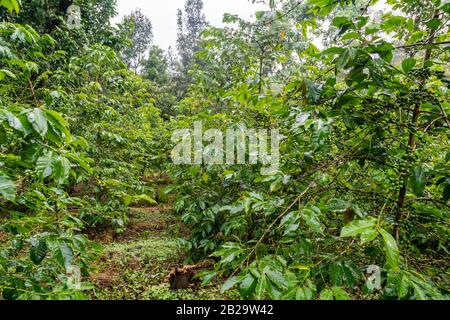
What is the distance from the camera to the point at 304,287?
873mm

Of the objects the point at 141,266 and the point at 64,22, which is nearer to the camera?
the point at 141,266

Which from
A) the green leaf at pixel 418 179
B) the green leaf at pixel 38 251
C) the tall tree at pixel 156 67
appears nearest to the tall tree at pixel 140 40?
the tall tree at pixel 156 67

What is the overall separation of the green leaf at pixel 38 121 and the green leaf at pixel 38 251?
1.67ft

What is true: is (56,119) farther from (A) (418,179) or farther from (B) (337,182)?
(A) (418,179)

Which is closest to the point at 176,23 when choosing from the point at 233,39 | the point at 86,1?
the point at 86,1

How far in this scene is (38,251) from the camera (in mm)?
1186

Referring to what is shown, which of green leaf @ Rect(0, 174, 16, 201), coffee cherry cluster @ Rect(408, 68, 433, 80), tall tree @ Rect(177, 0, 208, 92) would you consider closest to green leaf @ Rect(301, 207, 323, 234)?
coffee cherry cluster @ Rect(408, 68, 433, 80)

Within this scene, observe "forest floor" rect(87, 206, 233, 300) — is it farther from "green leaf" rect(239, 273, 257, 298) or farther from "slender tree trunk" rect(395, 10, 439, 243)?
"slender tree trunk" rect(395, 10, 439, 243)

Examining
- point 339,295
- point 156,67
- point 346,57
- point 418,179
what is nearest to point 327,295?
point 339,295

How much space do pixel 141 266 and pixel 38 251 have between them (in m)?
3.15

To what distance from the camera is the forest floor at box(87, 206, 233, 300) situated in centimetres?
324

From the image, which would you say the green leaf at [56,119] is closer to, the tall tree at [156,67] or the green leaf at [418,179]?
the green leaf at [418,179]

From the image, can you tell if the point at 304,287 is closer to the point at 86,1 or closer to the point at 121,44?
the point at 121,44
